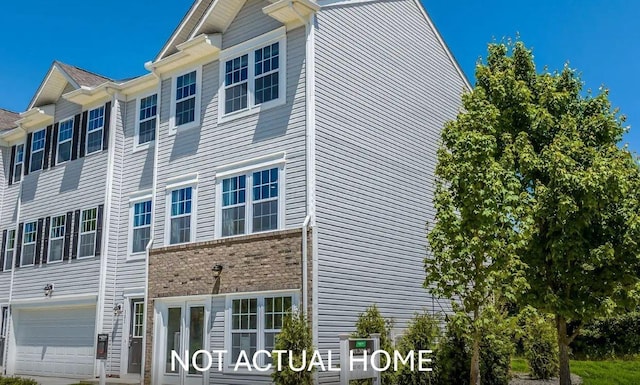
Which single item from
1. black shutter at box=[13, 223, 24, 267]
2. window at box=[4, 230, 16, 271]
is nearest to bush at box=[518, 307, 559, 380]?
black shutter at box=[13, 223, 24, 267]

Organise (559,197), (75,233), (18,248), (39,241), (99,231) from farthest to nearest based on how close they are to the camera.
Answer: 1. (18,248)
2. (39,241)
3. (75,233)
4. (99,231)
5. (559,197)

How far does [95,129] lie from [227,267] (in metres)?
9.14

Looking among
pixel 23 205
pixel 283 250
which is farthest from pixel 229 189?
pixel 23 205

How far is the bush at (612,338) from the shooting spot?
24.7m

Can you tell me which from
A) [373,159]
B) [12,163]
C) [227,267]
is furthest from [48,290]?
[373,159]

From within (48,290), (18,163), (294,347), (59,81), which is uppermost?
(59,81)

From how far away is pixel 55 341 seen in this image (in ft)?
71.2

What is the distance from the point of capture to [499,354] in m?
15.4

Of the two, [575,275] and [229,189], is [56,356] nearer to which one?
[229,189]

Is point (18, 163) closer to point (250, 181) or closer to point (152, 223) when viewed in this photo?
point (152, 223)

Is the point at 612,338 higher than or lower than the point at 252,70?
lower

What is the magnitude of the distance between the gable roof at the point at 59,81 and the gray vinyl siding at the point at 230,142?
16.8 ft

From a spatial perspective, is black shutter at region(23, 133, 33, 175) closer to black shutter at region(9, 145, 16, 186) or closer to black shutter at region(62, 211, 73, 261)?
black shutter at region(9, 145, 16, 186)

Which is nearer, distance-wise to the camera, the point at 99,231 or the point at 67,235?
the point at 99,231
